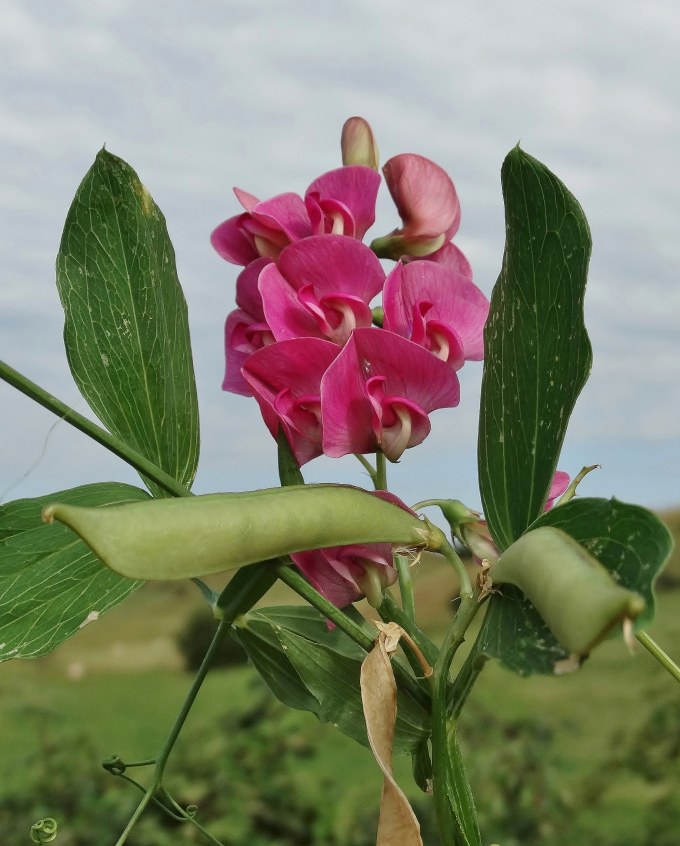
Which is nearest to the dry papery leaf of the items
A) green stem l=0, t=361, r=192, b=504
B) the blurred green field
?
green stem l=0, t=361, r=192, b=504

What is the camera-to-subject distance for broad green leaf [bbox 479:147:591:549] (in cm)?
40

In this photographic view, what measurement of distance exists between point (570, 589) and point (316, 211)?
28cm

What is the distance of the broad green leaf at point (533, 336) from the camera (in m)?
0.40

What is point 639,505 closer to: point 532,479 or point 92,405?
point 532,479

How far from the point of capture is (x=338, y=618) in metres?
0.38

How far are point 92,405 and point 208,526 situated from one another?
175 millimetres

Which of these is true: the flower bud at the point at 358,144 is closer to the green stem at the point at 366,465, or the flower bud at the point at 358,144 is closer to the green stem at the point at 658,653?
the green stem at the point at 366,465

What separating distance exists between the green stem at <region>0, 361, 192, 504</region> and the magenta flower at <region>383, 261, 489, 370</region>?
5.3 inches

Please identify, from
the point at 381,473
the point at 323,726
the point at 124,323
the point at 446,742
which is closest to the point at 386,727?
the point at 446,742

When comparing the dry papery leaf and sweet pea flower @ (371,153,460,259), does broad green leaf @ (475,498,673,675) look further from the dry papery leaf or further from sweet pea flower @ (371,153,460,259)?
sweet pea flower @ (371,153,460,259)

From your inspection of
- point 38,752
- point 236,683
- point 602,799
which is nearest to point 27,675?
point 236,683

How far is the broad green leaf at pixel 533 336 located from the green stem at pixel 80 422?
151 mm

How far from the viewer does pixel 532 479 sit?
1.37ft

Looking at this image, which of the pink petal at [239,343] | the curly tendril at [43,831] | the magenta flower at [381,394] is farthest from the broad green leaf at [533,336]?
the curly tendril at [43,831]
